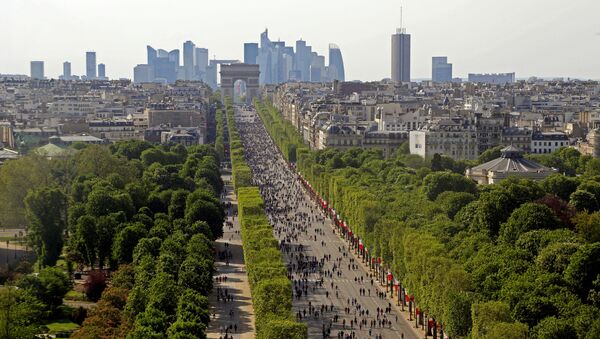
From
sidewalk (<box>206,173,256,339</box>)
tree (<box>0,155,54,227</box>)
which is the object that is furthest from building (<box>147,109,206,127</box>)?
sidewalk (<box>206,173,256,339</box>)

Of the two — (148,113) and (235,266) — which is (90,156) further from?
(148,113)

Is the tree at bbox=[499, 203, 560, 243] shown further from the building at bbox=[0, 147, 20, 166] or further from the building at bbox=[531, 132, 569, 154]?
the building at bbox=[531, 132, 569, 154]

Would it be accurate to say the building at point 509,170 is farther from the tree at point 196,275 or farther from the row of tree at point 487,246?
the tree at point 196,275

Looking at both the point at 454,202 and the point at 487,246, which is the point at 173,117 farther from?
the point at 487,246

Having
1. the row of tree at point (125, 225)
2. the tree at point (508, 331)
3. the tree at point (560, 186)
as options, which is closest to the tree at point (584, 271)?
the tree at point (508, 331)

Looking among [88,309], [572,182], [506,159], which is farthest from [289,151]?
[88,309]
